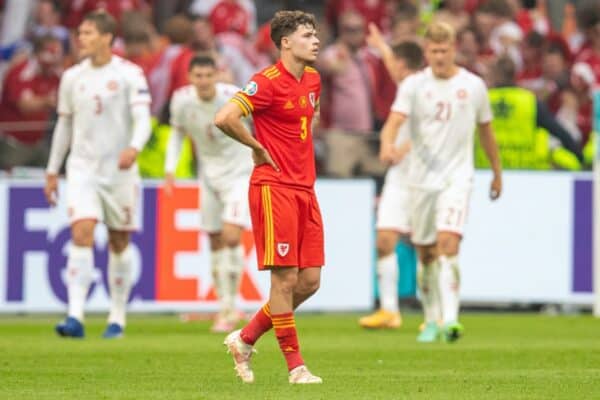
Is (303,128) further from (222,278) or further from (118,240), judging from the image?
(222,278)

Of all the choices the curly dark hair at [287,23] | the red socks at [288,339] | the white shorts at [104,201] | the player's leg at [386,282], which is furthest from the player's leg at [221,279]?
the curly dark hair at [287,23]

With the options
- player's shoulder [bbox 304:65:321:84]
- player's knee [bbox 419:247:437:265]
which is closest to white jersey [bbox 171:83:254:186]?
player's knee [bbox 419:247:437:265]

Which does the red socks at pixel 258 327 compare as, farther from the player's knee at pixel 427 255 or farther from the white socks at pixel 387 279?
the white socks at pixel 387 279

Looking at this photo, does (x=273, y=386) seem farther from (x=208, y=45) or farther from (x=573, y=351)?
(x=208, y=45)

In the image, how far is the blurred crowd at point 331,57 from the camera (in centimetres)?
2109

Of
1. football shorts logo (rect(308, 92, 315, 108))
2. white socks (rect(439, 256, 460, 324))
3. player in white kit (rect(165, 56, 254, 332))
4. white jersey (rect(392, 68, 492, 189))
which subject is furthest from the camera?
player in white kit (rect(165, 56, 254, 332))

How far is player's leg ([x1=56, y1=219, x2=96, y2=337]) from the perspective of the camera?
15.6 m

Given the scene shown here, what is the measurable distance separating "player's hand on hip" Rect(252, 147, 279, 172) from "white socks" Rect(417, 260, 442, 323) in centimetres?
493

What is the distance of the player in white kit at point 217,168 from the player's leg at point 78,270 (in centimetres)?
141

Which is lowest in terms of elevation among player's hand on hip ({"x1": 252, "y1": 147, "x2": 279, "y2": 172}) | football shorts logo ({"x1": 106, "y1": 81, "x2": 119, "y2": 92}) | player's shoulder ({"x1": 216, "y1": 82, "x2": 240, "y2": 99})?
player's hand on hip ({"x1": 252, "y1": 147, "x2": 279, "y2": 172})

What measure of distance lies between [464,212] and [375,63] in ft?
27.1

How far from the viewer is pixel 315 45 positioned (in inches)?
446

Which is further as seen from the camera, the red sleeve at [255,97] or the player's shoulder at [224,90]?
the player's shoulder at [224,90]

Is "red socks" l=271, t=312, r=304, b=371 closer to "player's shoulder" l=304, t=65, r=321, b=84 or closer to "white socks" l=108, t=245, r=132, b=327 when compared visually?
"player's shoulder" l=304, t=65, r=321, b=84
